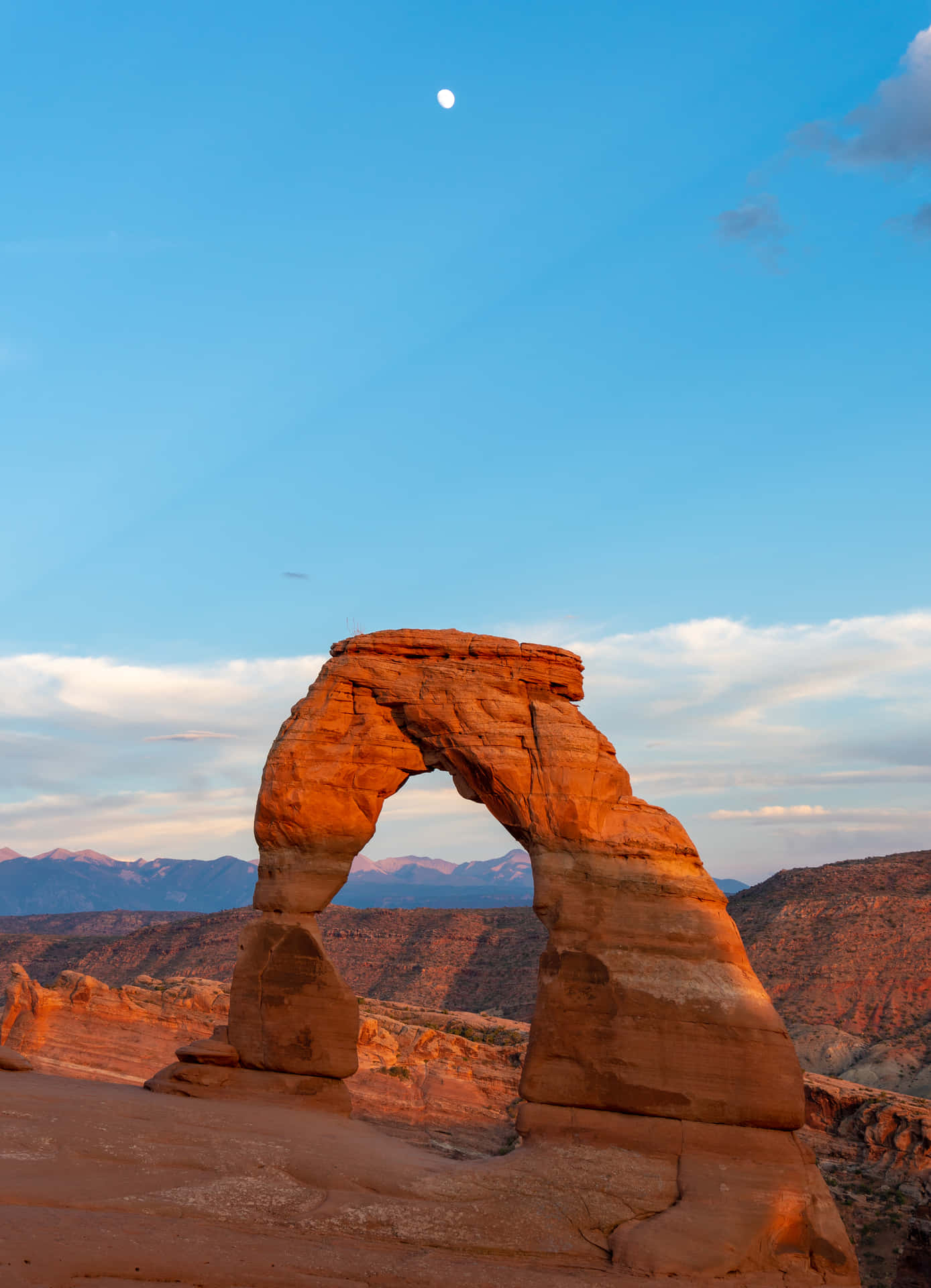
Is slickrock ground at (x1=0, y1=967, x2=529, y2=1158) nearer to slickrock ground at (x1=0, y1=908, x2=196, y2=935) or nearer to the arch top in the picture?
the arch top

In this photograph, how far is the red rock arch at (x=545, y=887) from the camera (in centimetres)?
1738

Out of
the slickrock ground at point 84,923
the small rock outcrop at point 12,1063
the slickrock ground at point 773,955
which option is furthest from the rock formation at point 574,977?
the slickrock ground at point 84,923

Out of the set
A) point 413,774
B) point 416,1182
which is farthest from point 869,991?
point 416,1182

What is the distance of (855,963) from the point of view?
47.8 meters

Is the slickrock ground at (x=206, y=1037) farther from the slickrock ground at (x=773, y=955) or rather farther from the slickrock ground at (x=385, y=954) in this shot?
the slickrock ground at (x=385, y=954)

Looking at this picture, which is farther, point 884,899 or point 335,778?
point 884,899

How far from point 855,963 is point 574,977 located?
34516 millimetres

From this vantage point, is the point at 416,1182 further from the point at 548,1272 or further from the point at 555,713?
the point at 555,713

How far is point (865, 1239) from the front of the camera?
23.2 metres

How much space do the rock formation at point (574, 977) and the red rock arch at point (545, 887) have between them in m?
0.04

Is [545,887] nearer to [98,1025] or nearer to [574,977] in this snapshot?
[574,977]

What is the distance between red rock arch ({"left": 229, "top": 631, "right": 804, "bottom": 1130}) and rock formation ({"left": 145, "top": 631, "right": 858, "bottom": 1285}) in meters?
0.04

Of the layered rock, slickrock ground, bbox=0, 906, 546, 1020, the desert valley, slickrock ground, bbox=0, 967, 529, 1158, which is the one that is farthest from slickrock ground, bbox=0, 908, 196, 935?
the desert valley

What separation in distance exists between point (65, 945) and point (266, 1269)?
209 ft
